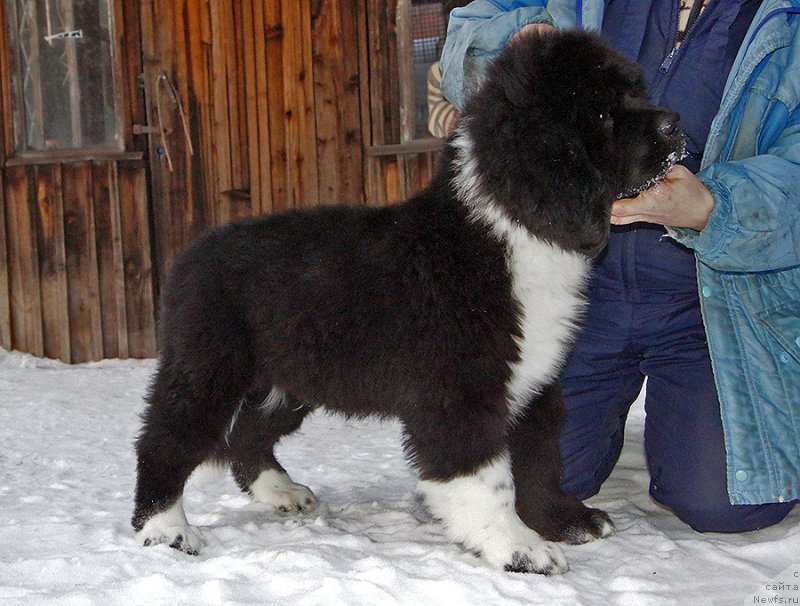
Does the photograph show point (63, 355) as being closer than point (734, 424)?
No

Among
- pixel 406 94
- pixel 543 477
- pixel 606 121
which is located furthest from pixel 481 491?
pixel 406 94

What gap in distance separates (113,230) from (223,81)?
1.27 metres

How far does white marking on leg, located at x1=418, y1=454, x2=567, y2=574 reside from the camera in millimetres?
2266

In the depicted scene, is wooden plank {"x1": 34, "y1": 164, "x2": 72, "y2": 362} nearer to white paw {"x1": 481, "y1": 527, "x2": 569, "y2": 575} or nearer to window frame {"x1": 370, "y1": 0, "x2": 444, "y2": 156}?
window frame {"x1": 370, "y1": 0, "x2": 444, "y2": 156}

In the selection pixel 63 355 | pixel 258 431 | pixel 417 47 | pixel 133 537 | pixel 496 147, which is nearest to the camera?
pixel 496 147

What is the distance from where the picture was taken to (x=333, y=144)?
5.97 meters

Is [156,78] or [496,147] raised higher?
[156,78]

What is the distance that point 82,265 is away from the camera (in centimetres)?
617

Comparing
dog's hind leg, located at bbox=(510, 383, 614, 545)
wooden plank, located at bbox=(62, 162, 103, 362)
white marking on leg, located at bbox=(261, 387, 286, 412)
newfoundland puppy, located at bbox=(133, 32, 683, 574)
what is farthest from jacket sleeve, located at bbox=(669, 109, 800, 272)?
wooden plank, located at bbox=(62, 162, 103, 362)

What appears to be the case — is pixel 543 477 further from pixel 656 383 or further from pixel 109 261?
pixel 109 261

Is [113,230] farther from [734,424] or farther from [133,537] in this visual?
[734,424]

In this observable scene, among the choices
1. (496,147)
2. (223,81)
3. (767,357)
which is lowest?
(767,357)

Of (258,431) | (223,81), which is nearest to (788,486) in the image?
(258,431)

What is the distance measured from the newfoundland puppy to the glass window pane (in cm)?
391
